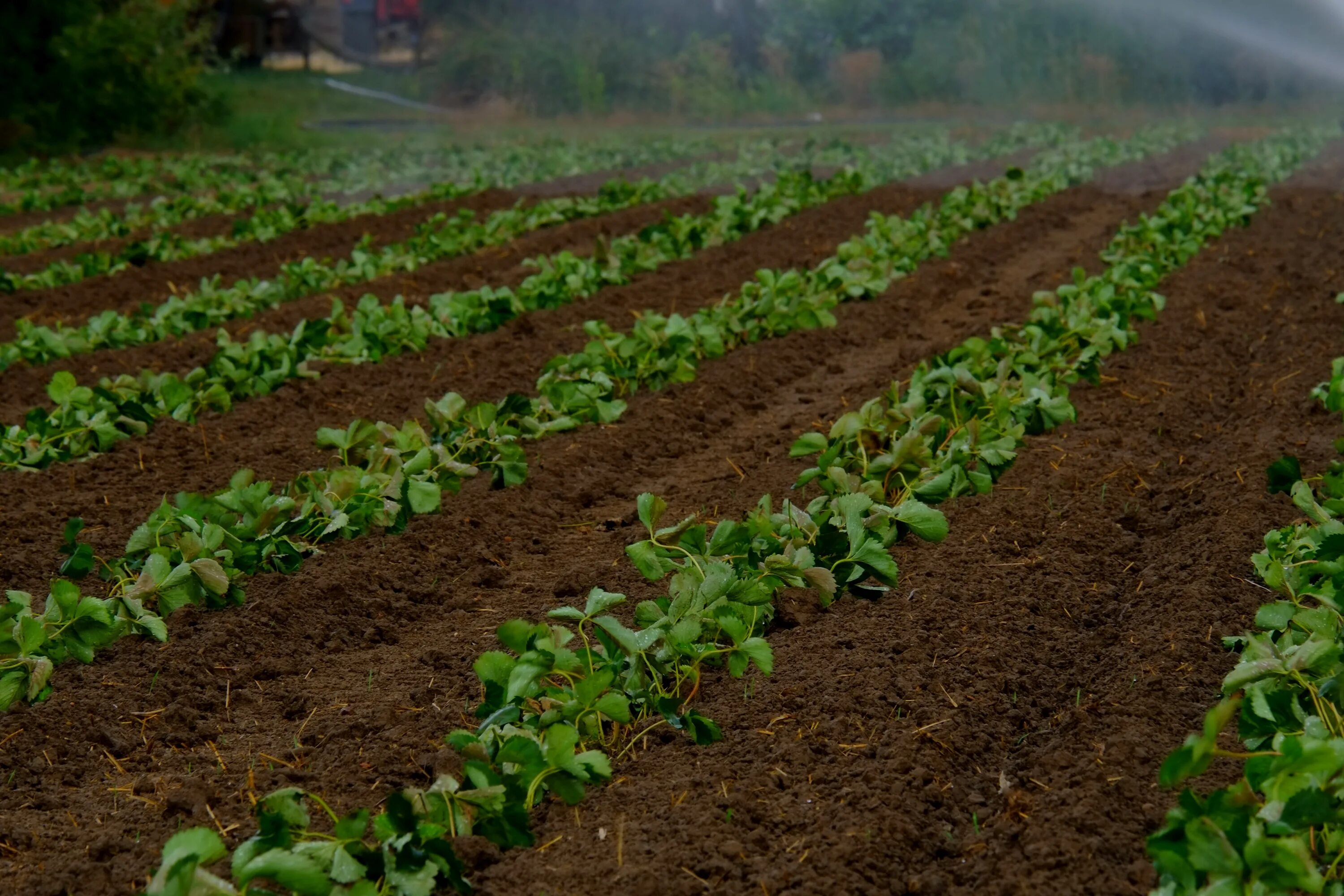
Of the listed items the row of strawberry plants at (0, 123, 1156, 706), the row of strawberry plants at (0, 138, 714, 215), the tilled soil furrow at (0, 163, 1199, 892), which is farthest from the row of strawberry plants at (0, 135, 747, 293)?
the tilled soil furrow at (0, 163, 1199, 892)

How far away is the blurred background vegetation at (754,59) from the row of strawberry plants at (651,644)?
86.5 ft

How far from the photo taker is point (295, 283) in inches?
383

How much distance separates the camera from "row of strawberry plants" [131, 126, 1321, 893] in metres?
2.83

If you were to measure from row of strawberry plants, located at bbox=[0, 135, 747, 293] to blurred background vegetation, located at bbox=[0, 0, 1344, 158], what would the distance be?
13.4m

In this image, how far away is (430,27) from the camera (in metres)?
35.1

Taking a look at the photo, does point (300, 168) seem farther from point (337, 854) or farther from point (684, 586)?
point (337, 854)

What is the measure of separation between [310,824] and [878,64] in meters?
34.1

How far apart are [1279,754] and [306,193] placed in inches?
615

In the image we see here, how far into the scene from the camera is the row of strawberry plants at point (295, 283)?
8102 millimetres

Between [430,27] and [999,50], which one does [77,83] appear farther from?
[999,50]

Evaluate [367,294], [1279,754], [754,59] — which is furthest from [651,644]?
Answer: [754,59]

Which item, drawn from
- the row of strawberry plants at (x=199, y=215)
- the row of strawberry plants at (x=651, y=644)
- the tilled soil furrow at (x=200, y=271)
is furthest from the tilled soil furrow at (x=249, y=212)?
the row of strawberry plants at (x=651, y=644)

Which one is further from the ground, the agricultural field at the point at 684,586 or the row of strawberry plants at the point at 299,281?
the agricultural field at the point at 684,586

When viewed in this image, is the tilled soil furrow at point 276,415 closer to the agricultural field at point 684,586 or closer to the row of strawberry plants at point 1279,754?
the agricultural field at point 684,586
